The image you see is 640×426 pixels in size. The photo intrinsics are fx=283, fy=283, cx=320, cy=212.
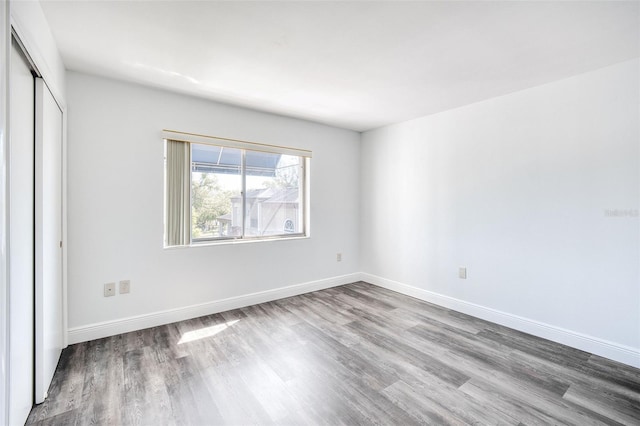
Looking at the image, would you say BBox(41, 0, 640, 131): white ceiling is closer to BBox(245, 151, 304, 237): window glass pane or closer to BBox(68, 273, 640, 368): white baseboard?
BBox(245, 151, 304, 237): window glass pane

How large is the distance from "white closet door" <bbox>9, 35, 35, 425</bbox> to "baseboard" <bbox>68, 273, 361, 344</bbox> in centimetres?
90

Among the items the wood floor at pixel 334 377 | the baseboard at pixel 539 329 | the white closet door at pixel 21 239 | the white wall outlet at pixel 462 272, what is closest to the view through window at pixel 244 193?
the wood floor at pixel 334 377

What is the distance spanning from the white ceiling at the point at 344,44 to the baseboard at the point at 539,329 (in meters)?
2.22

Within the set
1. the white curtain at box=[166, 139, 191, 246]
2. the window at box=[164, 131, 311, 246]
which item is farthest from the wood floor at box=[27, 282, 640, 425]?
the window at box=[164, 131, 311, 246]

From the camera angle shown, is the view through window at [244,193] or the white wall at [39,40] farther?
the view through window at [244,193]

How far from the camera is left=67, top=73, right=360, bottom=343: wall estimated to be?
2.45 meters

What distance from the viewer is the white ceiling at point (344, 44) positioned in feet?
5.43

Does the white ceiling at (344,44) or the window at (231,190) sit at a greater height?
the white ceiling at (344,44)

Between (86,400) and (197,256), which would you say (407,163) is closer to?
(197,256)

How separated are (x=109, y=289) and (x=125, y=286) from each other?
0.39ft

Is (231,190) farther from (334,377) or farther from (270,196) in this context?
(334,377)

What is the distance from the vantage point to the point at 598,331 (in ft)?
7.62

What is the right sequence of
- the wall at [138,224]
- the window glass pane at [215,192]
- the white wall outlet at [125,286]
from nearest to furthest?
the wall at [138,224] → the white wall outlet at [125,286] → the window glass pane at [215,192]

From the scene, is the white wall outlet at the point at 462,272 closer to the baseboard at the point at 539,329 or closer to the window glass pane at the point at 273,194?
the baseboard at the point at 539,329
